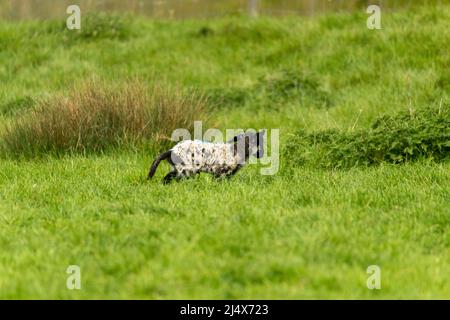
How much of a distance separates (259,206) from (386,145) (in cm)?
249

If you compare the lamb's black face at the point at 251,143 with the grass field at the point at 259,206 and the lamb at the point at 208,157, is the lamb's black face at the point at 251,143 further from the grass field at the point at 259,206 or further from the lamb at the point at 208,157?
the grass field at the point at 259,206

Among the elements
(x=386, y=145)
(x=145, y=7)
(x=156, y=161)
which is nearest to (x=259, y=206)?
(x=156, y=161)

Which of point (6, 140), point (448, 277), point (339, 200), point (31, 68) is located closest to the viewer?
point (448, 277)

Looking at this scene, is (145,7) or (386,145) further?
(145,7)

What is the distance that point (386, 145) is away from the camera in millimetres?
9078

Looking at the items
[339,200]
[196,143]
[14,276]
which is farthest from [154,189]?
[14,276]

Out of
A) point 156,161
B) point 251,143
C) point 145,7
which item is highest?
point 145,7

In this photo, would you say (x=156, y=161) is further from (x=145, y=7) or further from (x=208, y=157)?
(x=145, y=7)

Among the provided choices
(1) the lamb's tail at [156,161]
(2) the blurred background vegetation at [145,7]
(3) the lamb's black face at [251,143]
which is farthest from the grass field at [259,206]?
(2) the blurred background vegetation at [145,7]

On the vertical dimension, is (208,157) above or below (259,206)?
above

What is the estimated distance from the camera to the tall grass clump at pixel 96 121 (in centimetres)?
Result: 1014
